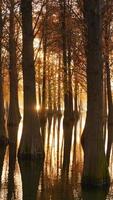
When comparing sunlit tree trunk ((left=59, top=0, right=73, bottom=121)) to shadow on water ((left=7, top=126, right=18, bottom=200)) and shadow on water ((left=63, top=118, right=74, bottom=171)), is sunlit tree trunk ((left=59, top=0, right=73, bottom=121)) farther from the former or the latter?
shadow on water ((left=7, top=126, right=18, bottom=200))

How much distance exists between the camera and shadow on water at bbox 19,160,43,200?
47.8 feet

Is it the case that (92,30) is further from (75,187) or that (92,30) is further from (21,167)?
(21,167)

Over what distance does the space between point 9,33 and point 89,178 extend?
20.5 metres

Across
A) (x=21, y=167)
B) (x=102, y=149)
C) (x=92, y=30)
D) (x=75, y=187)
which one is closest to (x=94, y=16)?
(x=92, y=30)

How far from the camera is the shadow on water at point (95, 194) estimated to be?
1408 cm

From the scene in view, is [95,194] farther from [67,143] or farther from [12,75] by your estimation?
[12,75]

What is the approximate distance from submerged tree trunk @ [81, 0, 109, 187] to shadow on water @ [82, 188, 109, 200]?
283 mm

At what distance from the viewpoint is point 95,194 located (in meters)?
14.4

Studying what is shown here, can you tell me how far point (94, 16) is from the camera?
15.2 m

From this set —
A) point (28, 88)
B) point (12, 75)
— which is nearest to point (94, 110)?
point (28, 88)

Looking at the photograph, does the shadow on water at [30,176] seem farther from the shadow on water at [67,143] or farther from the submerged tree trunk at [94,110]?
the submerged tree trunk at [94,110]

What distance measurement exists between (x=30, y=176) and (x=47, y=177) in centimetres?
62

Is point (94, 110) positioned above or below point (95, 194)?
above

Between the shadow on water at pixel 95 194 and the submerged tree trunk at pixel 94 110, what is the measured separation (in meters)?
0.28
